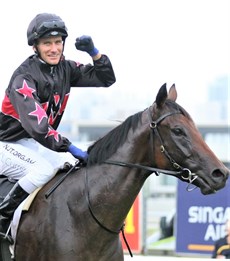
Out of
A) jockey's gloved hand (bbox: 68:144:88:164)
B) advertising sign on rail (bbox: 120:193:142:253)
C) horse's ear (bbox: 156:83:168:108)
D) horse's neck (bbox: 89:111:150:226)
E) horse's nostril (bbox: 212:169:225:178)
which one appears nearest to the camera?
horse's nostril (bbox: 212:169:225:178)

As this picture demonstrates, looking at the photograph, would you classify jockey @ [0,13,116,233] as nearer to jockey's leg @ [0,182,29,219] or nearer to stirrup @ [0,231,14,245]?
jockey's leg @ [0,182,29,219]

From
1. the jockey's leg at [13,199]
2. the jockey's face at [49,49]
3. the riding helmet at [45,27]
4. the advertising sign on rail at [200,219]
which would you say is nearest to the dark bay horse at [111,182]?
the jockey's leg at [13,199]

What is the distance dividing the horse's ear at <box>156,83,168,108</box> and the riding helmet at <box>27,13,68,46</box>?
A: 915mm

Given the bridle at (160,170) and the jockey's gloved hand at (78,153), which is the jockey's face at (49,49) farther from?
the bridle at (160,170)

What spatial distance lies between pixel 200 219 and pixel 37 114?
5774mm

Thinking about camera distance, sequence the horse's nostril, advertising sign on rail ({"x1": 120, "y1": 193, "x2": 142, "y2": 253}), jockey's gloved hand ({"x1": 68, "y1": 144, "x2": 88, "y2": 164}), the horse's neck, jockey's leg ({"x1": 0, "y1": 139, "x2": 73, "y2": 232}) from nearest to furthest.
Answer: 1. the horse's nostril
2. the horse's neck
3. jockey's gloved hand ({"x1": 68, "y1": 144, "x2": 88, "y2": 164})
4. jockey's leg ({"x1": 0, "y1": 139, "x2": 73, "y2": 232})
5. advertising sign on rail ({"x1": 120, "y1": 193, "x2": 142, "y2": 253})

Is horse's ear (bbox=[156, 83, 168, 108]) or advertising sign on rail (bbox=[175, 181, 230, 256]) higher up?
horse's ear (bbox=[156, 83, 168, 108])

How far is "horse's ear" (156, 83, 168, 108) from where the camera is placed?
15.9ft

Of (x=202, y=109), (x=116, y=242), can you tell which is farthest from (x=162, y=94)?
(x=202, y=109)

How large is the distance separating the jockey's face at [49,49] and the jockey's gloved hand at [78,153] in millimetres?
644

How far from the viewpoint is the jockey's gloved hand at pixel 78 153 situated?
201 inches

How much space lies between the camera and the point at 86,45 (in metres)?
5.48

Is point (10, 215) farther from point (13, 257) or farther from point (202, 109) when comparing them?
point (202, 109)

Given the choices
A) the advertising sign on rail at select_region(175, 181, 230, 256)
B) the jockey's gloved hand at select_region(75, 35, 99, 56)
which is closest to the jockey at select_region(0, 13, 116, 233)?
the jockey's gloved hand at select_region(75, 35, 99, 56)
